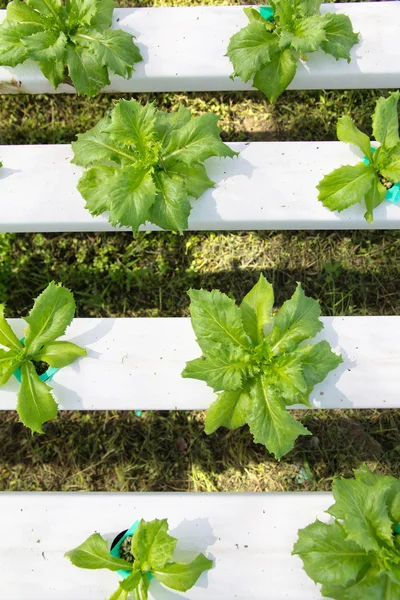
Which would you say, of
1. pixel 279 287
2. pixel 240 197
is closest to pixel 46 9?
pixel 240 197

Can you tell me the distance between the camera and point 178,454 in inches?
77.8

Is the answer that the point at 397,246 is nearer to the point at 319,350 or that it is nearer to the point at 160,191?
the point at 319,350

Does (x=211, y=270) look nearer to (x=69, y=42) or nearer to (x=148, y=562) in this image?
(x=69, y=42)

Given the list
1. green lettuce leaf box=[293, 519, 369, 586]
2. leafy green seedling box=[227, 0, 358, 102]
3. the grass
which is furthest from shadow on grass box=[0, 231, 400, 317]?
green lettuce leaf box=[293, 519, 369, 586]

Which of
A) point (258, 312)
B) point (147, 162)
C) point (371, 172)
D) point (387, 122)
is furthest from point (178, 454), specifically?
A: point (387, 122)

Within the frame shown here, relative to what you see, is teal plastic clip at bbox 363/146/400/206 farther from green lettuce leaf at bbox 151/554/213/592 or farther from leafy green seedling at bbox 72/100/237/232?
green lettuce leaf at bbox 151/554/213/592

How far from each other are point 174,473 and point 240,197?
1081 mm

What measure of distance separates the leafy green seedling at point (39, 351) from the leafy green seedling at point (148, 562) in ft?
1.24

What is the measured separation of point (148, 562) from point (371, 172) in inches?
50.3

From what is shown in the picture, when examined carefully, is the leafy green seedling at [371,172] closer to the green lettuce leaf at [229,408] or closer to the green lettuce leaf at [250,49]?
the green lettuce leaf at [250,49]

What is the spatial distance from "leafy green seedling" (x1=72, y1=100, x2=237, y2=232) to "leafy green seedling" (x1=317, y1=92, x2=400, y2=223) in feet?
1.05

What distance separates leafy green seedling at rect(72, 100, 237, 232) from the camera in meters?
1.44

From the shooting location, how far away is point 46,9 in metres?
1.54

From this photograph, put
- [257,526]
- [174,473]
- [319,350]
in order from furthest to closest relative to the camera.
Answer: [174,473]
[257,526]
[319,350]
